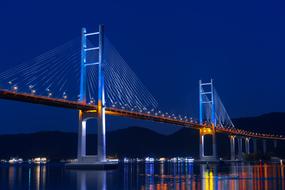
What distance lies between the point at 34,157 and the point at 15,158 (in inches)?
Result: 249

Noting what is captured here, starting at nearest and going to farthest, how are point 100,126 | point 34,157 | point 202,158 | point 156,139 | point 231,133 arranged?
1. point 100,126
2. point 202,158
3. point 231,133
4. point 34,157
5. point 156,139

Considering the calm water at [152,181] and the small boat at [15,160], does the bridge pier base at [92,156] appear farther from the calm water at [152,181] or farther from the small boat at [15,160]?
the small boat at [15,160]

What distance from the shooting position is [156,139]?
14388 centimetres

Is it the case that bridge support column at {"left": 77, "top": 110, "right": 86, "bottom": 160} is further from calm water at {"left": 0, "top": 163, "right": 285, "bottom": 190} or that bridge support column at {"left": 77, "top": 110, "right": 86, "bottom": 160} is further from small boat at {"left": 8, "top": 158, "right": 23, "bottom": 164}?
small boat at {"left": 8, "top": 158, "right": 23, "bottom": 164}

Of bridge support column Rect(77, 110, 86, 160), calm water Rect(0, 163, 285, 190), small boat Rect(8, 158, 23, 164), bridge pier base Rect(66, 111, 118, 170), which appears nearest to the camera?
calm water Rect(0, 163, 285, 190)

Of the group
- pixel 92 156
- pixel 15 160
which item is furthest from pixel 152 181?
pixel 15 160

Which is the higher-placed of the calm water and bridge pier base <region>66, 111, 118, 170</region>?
bridge pier base <region>66, 111, 118, 170</region>

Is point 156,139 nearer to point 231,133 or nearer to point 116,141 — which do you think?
point 116,141

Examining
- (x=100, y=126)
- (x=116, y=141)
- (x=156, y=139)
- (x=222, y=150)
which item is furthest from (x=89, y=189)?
(x=156, y=139)

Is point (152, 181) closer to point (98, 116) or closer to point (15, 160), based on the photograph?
point (98, 116)

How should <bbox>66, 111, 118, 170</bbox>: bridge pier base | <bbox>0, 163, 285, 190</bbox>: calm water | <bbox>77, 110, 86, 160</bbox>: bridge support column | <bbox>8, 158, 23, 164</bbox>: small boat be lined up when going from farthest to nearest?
<bbox>8, 158, 23, 164</bbox>: small boat
<bbox>77, 110, 86, 160</bbox>: bridge support column
<bbox>66, 111, 118, 170</bbox>: bridge pier base
<bbox>0, 163, 285, 190</bbox>: calm water

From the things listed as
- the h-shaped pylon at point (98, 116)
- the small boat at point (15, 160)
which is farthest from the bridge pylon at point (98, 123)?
the small boat at point (15, 160)

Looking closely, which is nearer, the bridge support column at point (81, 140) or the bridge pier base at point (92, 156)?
the bridge pier base at point (92, 156)

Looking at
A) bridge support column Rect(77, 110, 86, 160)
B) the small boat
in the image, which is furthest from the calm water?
the small boat
